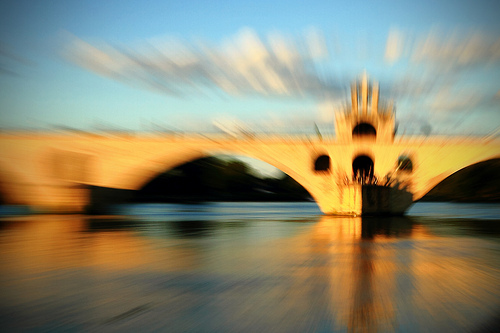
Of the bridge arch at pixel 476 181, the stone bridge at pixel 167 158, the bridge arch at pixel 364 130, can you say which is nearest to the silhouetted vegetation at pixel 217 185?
the bridge arch at pixel 476 181

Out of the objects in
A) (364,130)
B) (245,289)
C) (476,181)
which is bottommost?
(245,289)

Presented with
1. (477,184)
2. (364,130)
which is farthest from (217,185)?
(364,130)

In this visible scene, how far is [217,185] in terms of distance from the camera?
69562 mm

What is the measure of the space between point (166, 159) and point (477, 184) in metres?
47.2

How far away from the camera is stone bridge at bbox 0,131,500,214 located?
109 feet

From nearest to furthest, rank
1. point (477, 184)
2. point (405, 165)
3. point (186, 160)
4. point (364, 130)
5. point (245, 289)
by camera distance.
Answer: point (245, 289) < point (405, 165) < point (186, 160) < point (364, 130) < point (477, 184)

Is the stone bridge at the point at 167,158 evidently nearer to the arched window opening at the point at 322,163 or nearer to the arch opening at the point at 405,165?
the arch opening at the point at 405,165

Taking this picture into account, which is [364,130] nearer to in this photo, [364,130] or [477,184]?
[364,130]

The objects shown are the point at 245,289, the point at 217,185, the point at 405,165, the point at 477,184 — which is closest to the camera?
the point at 245,289

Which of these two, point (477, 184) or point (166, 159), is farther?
point (477, 184)

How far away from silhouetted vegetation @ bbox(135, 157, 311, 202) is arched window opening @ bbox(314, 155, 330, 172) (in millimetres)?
23650

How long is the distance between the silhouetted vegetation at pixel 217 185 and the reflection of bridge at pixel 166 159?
923 inches

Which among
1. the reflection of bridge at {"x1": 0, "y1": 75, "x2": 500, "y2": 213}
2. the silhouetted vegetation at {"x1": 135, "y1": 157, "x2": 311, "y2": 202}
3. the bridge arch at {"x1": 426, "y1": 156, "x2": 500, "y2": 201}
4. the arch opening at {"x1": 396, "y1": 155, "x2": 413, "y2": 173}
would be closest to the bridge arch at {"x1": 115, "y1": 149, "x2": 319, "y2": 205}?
the reflection of bridge at {"x1": 0, "y1": 75, "x2": 500, "y2": 213}

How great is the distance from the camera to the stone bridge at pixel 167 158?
33188mm
